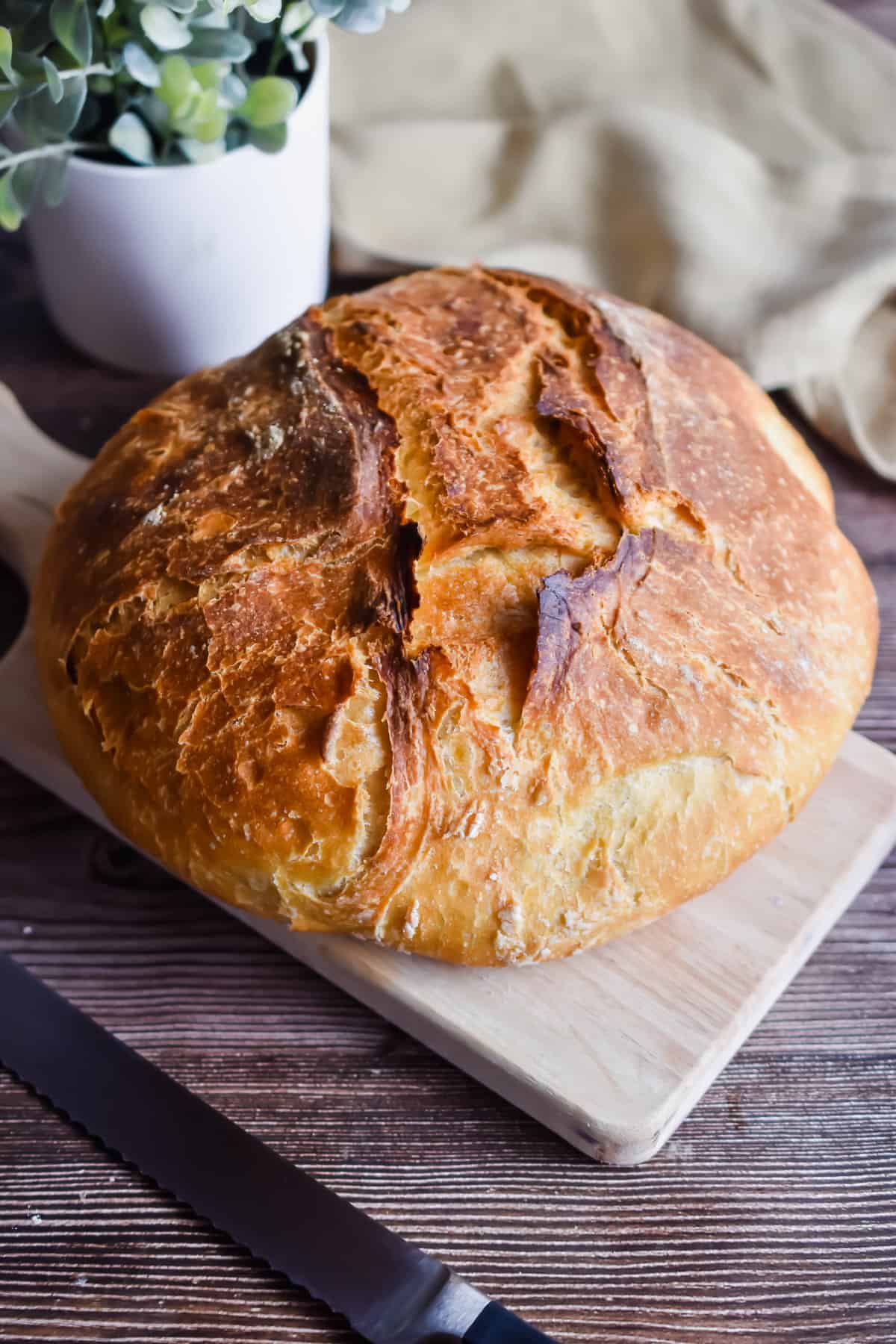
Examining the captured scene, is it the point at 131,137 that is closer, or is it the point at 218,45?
the point at 218,45

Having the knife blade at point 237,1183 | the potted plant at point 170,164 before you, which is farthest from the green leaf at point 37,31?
the knife blade at point 237,1183

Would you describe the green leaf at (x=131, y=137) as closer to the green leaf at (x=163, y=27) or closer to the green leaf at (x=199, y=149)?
the green leaf at (x=199, y=149)

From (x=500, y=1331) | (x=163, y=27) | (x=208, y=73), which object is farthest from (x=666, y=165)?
(x=500, y=1331)

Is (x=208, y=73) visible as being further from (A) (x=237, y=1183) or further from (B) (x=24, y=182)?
(A) (x=237, y=1183)

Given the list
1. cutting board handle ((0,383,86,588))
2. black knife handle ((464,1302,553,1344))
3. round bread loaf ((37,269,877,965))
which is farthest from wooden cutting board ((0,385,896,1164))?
cutting board handle ((0,383,86,588))

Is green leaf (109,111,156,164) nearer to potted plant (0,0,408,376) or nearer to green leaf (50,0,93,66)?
potted plant (0,0,408,376)
